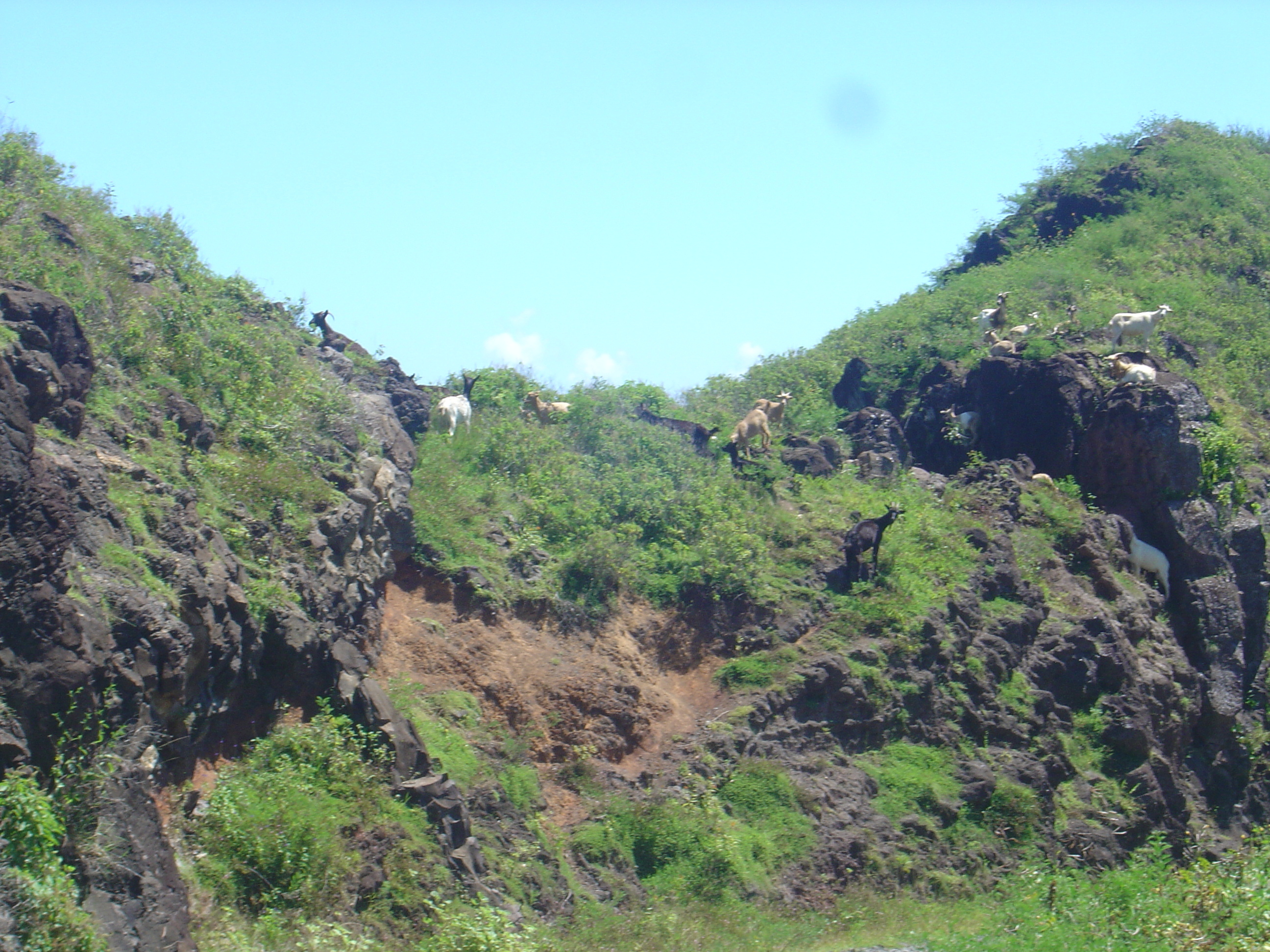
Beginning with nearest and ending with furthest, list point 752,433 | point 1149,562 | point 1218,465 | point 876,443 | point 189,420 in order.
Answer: point 189,420 < point 1149,562 < point 1218,465 < point 752,433 < point 876,443

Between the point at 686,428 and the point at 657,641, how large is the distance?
893cm

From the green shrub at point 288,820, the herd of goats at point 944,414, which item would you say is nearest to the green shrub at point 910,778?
the herd of goats at point 944,414

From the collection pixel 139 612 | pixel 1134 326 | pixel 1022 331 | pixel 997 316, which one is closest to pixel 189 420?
pixel 139 612

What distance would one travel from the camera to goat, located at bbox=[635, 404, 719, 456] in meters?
25.2

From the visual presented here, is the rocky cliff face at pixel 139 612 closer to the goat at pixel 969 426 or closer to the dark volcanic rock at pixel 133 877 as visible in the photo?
the dark volcanic rock at pixel 133 877

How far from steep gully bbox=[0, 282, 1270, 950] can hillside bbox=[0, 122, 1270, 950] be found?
2.4 inches

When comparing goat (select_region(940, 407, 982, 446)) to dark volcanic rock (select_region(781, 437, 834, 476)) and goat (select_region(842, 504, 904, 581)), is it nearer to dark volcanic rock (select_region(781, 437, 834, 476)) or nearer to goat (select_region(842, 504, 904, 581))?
dark volcanic rock (select_region(781, 437, 834, 476))

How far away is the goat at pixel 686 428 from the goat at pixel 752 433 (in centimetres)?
88

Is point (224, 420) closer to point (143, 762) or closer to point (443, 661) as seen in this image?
point (443, 661)

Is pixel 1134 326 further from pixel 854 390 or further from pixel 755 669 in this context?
pixel 755 669

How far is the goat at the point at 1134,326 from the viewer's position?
26.1 metres

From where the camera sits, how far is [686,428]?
26797mm

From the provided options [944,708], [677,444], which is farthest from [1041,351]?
[944,708]

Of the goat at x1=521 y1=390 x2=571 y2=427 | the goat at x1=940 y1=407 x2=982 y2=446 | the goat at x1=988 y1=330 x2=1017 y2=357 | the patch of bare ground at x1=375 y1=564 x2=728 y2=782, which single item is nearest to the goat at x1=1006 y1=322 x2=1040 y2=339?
the goat at x1=988 y1=330 x2=1017 y2=357
